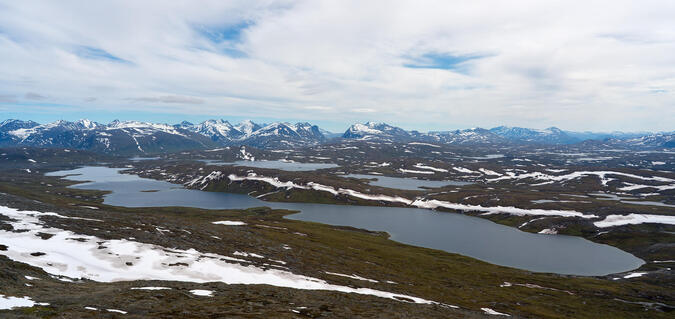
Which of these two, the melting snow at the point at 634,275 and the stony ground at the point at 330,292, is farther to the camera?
the melting snow at the point at 634,275

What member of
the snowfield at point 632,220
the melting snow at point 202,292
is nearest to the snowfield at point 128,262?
the melting snow at point 202,292

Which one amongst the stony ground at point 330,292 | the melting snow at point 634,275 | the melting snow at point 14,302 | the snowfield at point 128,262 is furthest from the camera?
the melting snow at point 634,275

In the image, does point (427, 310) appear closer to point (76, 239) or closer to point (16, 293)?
point (16, 293)

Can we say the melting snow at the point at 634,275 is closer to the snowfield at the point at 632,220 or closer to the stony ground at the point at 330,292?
the stony ground at the point at 330,292

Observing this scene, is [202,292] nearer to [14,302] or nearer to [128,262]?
[14,302]

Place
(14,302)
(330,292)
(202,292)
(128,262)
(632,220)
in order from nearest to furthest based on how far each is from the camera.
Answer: (14,302)
(202,292)
(330,292)
(128,262)
(632,220)

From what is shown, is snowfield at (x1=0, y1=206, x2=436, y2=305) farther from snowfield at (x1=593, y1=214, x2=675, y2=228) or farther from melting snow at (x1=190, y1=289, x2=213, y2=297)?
snowfield at (x1=593, y1=214, x2=675, y2=228)

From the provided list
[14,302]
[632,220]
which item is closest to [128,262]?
[14,302]

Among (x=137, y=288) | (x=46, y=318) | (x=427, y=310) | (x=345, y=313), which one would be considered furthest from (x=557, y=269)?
(x=46, y=318)
